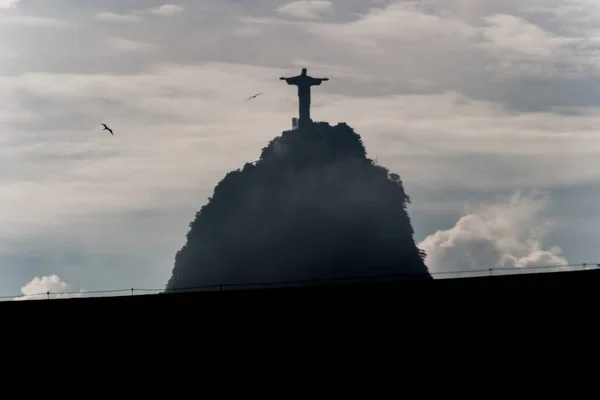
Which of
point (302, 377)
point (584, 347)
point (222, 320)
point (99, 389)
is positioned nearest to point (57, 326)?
point (99, 389)

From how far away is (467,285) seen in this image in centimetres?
5984

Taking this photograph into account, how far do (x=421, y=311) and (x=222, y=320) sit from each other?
11.3 metres

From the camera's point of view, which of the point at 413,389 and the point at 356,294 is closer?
the point at 413,389

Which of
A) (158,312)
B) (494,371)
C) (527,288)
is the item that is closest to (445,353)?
(494,371)

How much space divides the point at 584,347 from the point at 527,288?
188 inches

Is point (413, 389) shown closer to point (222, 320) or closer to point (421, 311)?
point (421, 311)

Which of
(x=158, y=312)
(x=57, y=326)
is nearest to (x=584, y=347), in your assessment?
(x=158, y=312)

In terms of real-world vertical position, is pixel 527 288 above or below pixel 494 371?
above

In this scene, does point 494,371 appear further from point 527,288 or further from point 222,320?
point 222,320

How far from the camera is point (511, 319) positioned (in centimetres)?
5859

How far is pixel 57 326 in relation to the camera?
59.9 meters

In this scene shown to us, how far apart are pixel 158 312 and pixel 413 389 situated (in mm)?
15286

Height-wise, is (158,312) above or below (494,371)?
above

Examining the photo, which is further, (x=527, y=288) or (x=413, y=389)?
(x=527, y=288)
